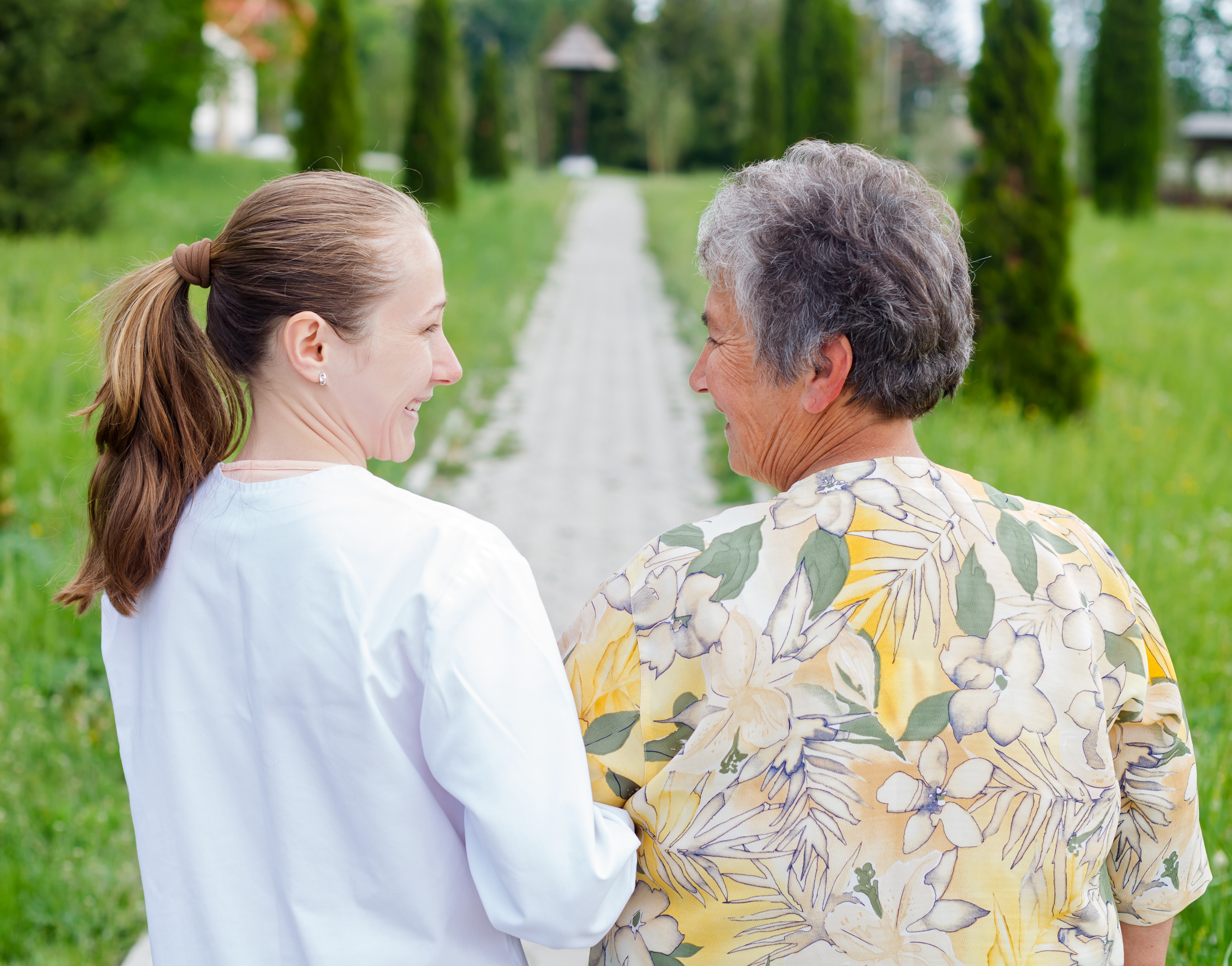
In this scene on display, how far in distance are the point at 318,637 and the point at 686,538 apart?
1.58 ft

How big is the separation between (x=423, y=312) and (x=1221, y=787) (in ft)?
9.16

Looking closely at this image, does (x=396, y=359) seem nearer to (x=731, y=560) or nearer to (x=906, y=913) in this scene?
(x=731, y=560)

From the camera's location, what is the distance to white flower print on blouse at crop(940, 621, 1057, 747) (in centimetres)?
131

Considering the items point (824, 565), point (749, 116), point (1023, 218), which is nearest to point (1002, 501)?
point (824, 565)

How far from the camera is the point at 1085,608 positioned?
1.37 meters

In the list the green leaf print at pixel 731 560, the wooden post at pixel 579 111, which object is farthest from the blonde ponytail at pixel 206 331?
the wooden post at pixel 579 111

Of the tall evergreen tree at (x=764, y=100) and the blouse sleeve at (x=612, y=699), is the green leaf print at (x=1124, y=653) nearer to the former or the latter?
the blouse sleeve at (x=612, y=699)

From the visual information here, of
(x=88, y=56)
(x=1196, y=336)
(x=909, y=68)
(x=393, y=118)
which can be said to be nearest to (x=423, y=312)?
(x=1196, y=336)

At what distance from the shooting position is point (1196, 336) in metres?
9.70

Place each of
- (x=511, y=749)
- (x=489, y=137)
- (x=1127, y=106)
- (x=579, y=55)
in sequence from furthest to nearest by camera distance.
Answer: (x=579, y=55) → (x=489, y=137) → (x=1127, y=106) → (x=511, y=749)

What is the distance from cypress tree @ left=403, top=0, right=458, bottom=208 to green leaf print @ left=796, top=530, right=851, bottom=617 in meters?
20.1

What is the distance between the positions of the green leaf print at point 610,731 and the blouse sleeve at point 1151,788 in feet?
2.06

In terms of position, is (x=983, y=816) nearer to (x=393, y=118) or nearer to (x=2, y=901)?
(x=2, y=901)

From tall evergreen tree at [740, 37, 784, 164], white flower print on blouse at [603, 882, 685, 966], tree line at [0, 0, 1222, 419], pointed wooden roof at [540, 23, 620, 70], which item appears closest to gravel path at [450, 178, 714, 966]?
white flower print on blouse at [603, 882, 685, 966]
